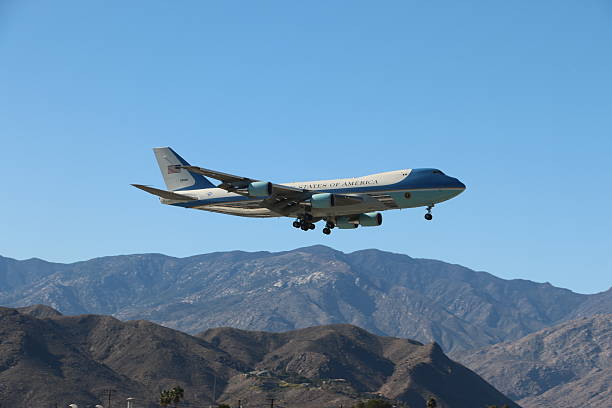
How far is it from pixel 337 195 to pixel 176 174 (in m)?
30.7

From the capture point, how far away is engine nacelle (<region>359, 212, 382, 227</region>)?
105125 mm

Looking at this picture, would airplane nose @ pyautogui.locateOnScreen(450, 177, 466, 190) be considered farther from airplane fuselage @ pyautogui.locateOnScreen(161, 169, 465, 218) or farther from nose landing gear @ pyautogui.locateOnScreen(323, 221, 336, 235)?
nose landing gear @ pyautogui.locateOnScreen(323, 221, 336, 235)

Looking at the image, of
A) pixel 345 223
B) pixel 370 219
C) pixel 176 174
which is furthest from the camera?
pixel 176 174

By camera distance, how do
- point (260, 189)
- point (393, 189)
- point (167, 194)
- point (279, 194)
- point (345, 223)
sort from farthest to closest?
point (167, 194) → point (345, 223) → point (279, 194) → point (393, 189) → point (260, 189)

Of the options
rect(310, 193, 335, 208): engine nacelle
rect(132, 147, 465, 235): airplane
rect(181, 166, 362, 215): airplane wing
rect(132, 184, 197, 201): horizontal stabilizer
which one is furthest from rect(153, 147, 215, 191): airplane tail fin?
rect(310, 193, 335, 208): engine nacelle

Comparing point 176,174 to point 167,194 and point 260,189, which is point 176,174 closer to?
point 167,194

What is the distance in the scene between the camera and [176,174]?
11894 cm

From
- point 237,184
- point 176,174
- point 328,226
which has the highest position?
point 176,174

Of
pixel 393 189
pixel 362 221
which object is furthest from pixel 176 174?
pixel 393 189

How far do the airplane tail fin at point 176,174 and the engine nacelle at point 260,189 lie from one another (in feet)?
57.1

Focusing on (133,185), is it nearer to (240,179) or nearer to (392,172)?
(240,179)

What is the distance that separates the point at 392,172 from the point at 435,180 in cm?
512

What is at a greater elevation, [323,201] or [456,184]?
[456,184]

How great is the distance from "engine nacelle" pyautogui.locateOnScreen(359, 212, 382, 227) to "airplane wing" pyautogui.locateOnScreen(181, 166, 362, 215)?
25.5ft
